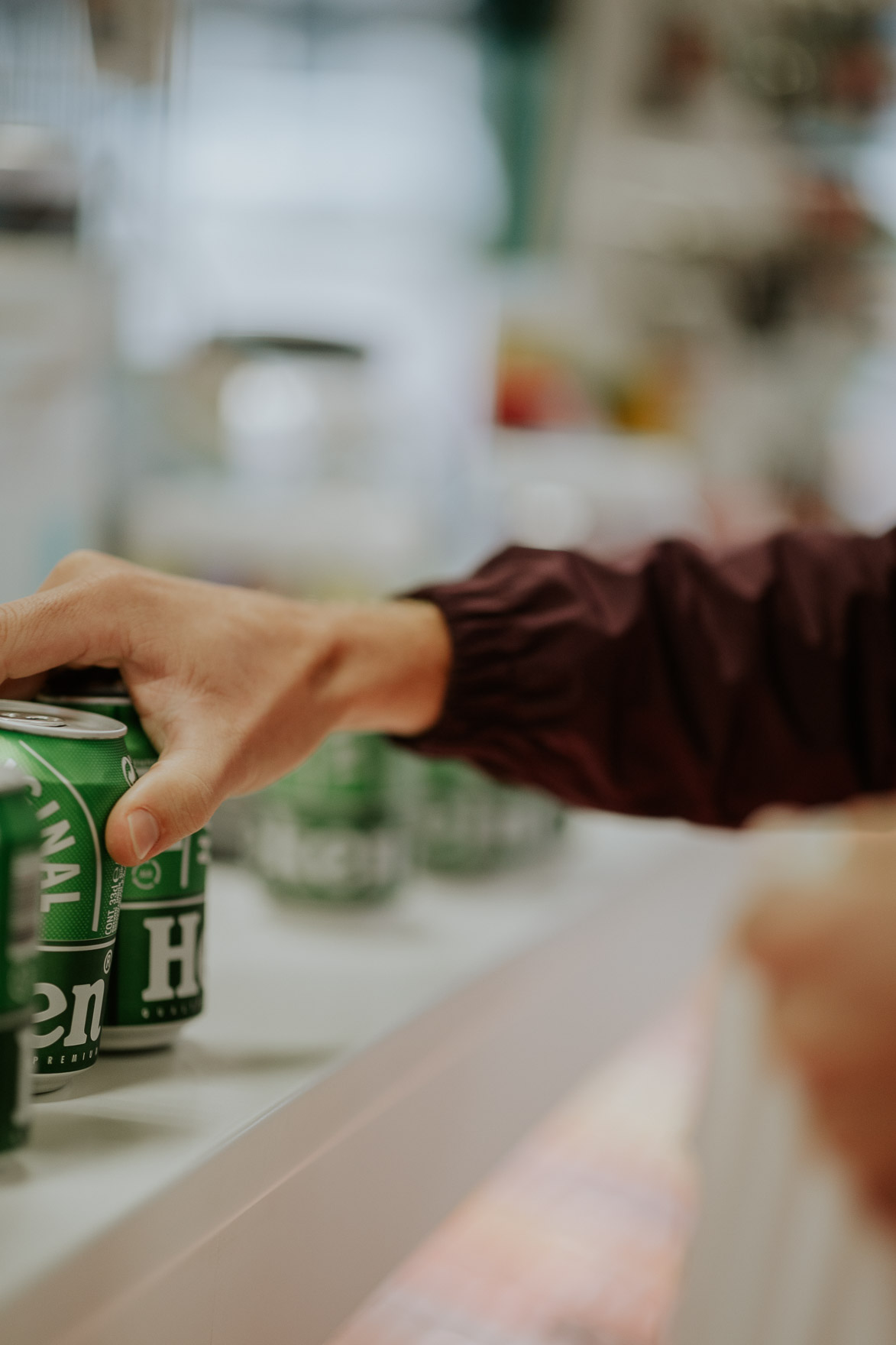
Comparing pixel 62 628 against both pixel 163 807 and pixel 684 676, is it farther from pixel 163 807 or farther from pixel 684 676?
pixel 684 676

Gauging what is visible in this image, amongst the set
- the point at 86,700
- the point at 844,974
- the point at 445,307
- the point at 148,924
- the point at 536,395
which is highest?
the point at 445,307

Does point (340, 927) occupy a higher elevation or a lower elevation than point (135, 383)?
lower

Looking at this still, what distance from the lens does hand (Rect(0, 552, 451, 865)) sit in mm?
590

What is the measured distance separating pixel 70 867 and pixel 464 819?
0.64 m

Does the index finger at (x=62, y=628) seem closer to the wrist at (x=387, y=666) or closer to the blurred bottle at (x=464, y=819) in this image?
the wrist at (x=387, y=666)

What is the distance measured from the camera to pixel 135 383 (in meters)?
1.41

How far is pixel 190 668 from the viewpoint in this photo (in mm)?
648

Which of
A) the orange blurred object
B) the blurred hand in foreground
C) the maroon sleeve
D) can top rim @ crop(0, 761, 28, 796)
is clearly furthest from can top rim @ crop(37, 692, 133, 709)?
the orange blurred object

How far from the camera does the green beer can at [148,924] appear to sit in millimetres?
629

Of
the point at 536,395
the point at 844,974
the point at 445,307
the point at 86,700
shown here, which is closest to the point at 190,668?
the point at 86,700

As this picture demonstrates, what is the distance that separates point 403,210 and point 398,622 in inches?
97.8

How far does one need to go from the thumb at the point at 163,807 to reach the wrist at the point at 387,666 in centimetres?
16

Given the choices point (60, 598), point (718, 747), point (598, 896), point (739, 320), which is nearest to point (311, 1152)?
point (60, 598)

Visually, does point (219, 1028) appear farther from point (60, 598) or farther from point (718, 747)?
point (718, 747)
